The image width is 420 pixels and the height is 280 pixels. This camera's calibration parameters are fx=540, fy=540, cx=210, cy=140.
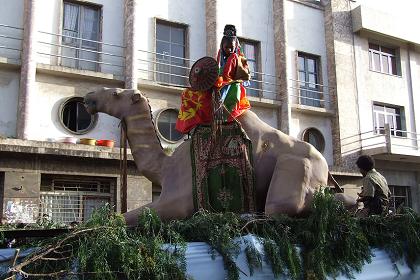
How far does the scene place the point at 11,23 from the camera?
14.4 m

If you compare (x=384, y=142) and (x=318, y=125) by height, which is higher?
(x=318, y=125)

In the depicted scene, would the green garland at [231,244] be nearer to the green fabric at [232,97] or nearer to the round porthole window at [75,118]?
the green fabric at [232,97]

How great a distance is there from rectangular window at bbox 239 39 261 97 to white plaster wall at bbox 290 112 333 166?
1.71 metres

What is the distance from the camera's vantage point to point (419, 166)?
72.0 feet

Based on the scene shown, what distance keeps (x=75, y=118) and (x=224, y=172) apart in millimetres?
11366

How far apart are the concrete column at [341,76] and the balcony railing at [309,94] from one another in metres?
0.25

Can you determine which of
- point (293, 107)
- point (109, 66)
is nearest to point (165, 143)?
point (109, 66)

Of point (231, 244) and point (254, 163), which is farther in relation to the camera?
point (254, 163)

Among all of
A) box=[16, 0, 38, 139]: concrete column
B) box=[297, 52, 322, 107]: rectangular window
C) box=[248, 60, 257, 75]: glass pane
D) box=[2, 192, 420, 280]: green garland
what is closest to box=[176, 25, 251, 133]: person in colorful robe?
box=[2, 192, 420, 280]: green garland

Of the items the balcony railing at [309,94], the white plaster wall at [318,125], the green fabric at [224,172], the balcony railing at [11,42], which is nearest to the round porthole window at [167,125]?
the balcony railing at [11,42]

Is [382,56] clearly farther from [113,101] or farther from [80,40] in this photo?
[113,101]

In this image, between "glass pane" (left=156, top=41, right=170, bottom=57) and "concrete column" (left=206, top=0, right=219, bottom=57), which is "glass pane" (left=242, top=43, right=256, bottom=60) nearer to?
"concrete column" (left=206, top=0, right=219, bottom=57)

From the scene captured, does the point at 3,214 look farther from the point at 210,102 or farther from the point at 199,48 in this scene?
the point at 210,102

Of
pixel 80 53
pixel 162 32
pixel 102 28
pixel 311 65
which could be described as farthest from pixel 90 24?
pixel 311 65
